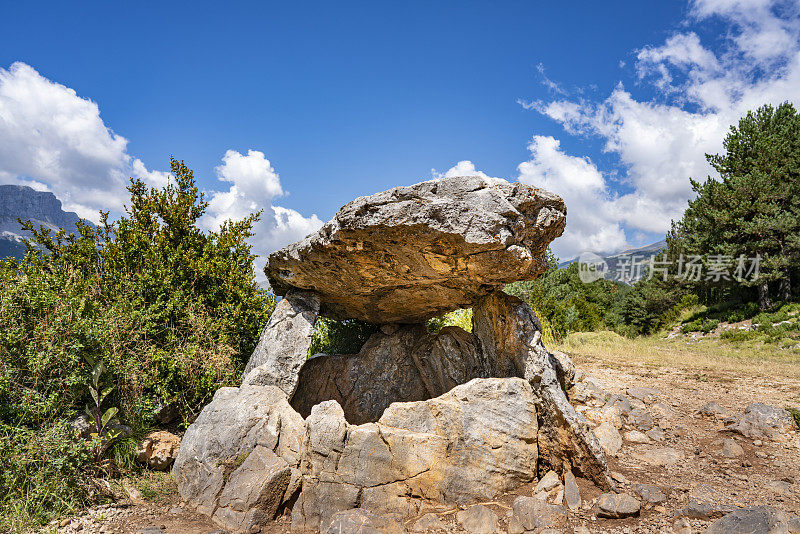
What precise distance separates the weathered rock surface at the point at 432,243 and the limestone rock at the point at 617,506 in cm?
279

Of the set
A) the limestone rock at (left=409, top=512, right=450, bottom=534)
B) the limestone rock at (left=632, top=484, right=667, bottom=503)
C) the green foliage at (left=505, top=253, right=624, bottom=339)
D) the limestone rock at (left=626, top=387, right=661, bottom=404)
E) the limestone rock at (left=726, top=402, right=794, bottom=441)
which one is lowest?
the limestone rock at (left=409, top=512, right=450, bottom=534)

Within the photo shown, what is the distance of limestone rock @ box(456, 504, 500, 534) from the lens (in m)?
4.62

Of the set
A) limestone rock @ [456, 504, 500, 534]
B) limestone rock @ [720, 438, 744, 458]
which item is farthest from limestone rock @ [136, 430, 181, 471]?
limestone rock @ [720, 438, 744, 458]

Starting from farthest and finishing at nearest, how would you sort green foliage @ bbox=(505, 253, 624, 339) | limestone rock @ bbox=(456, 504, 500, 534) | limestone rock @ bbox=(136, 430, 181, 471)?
green foliage @ bbox=(505, 253, 624, 339) → limestone rock @ bbox=(136, 430, 181, 471) → limestone rock @ bbox=(456, 504, 500, 534)

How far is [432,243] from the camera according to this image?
207 inches

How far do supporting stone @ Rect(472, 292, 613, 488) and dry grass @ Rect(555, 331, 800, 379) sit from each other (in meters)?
7.74

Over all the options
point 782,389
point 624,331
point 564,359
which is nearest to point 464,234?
point 564,359

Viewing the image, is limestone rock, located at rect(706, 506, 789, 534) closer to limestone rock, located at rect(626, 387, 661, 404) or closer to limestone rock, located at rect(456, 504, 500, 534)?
limestone rock, located at rect(456, 504, 500, 534)

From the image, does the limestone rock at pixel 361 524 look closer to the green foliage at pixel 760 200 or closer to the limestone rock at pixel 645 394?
the limestone rock at pixel 645 394

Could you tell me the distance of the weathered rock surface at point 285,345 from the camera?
6.21 m

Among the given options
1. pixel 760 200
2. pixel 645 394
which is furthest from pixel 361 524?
pixel 760 200

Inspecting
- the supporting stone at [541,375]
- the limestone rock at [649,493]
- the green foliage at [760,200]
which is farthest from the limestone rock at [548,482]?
the green foliage at [760,200]

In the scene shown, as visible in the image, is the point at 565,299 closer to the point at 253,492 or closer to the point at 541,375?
the point at 541,375

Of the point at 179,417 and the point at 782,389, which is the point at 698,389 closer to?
the point at 782,389
